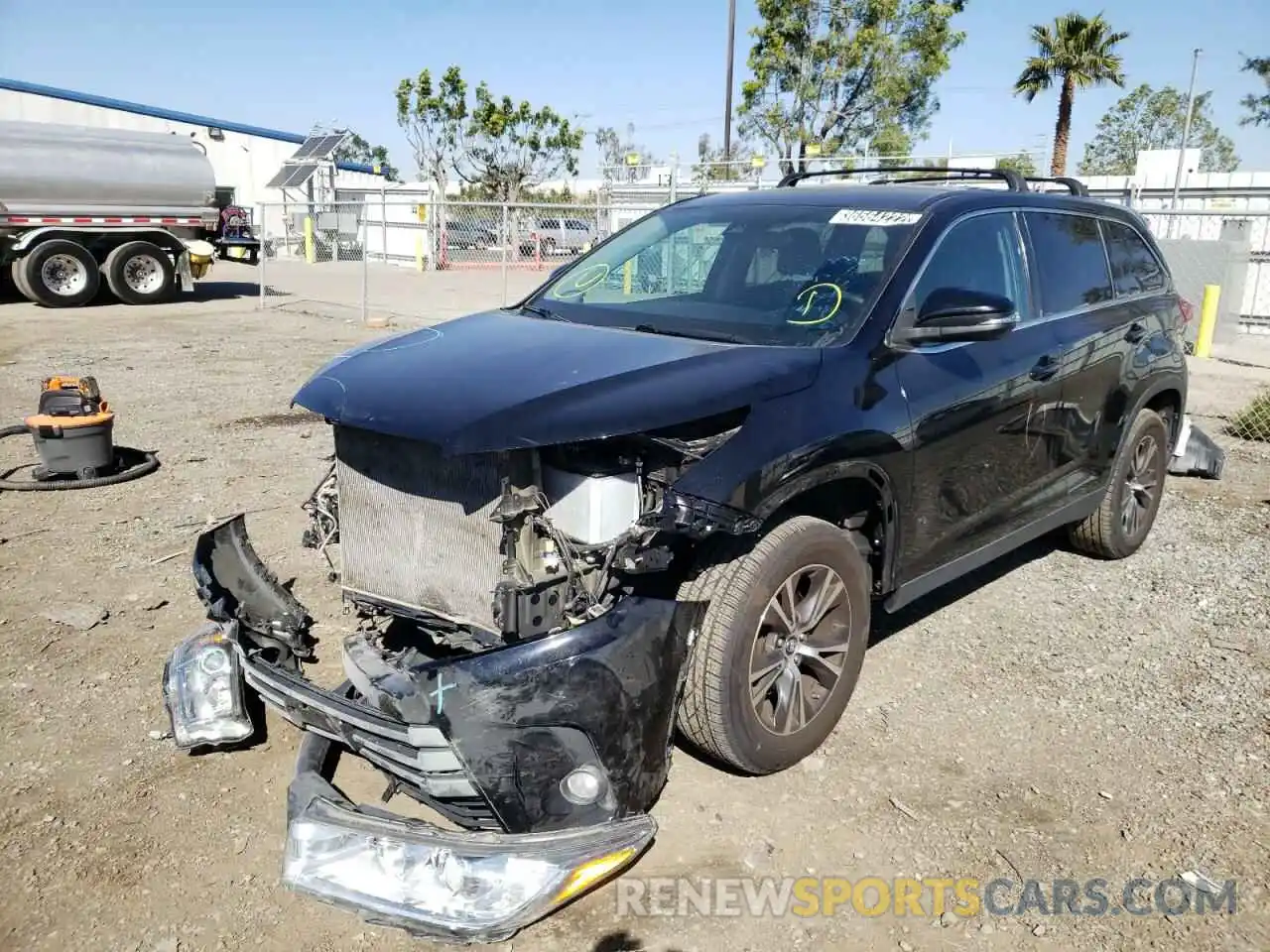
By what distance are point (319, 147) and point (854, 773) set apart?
36.7 m

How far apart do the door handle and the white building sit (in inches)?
1336

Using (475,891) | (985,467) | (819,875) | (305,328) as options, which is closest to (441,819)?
(475,891)

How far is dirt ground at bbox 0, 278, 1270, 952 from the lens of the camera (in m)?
2.73

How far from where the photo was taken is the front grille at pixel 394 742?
259 cm

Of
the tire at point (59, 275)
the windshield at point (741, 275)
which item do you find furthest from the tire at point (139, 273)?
the windshield at point (741, 275)

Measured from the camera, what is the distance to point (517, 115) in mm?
45812

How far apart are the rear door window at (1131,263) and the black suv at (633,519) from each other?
23.0 inches

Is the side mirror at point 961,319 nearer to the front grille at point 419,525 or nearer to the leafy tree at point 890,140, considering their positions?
the front grille at point 419,525

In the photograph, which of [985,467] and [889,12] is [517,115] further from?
[985,467]

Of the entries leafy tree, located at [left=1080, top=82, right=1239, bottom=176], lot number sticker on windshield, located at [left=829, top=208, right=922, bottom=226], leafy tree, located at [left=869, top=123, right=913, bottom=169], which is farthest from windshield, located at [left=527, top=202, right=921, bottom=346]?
leafy tree, located at [left=1080, top=82, right=1239, bottom=176]

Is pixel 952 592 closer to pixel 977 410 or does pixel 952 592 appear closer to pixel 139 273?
pixel 977 410

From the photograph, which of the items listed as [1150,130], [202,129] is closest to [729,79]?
[202,129]

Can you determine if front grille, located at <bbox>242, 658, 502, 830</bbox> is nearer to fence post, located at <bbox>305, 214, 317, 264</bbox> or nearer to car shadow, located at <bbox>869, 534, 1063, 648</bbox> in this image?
car shadow, located at <bbox>869, 534, 1063, 648</bbox>

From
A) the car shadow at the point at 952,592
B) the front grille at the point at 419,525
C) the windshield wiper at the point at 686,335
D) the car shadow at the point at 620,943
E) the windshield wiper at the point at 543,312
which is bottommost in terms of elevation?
the car shadow at the point at 620,943
